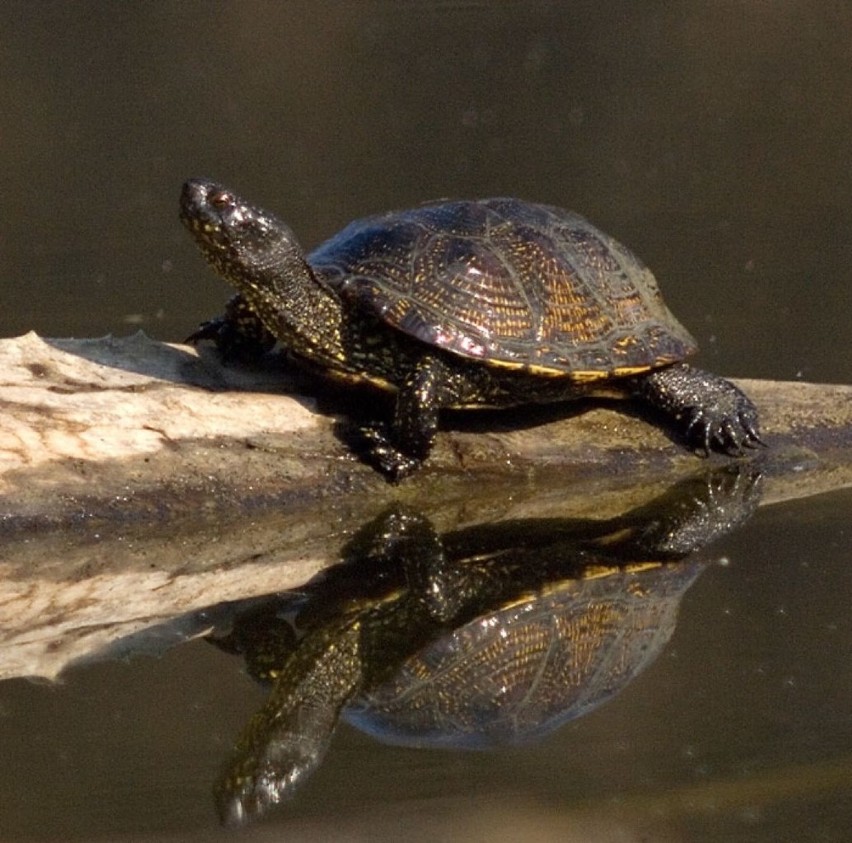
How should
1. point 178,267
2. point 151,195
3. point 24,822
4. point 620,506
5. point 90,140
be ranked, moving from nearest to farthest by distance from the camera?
1. point 24,822
2. point 620,506
3. point 178,267
4. point 151,195
5. point 90,140

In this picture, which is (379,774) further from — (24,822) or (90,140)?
(90,140)

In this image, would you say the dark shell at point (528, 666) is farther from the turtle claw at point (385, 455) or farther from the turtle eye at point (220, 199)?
the turtle eye at point (220, 199)

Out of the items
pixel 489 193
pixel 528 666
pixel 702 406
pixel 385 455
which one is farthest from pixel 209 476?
pixel 489 193

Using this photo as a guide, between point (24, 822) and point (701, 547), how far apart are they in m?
2.37

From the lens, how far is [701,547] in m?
4.72

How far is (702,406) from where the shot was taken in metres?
5.40

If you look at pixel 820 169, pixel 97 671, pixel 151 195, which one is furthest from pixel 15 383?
pixel 820 169

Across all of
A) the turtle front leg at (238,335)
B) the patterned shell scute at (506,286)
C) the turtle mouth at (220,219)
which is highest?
the turtle mouth at (220,219)

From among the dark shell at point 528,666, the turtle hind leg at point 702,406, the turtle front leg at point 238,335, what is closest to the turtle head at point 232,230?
the turtle front leg at point 238,335

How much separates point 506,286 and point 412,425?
0.57 metres

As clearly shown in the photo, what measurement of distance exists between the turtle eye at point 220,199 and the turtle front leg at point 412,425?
0.78 meters

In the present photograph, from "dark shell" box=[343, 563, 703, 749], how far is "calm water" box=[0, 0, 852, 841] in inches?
2.9

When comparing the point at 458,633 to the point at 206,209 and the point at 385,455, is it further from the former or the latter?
the point at 206,209

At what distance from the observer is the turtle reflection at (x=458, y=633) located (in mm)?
3424
